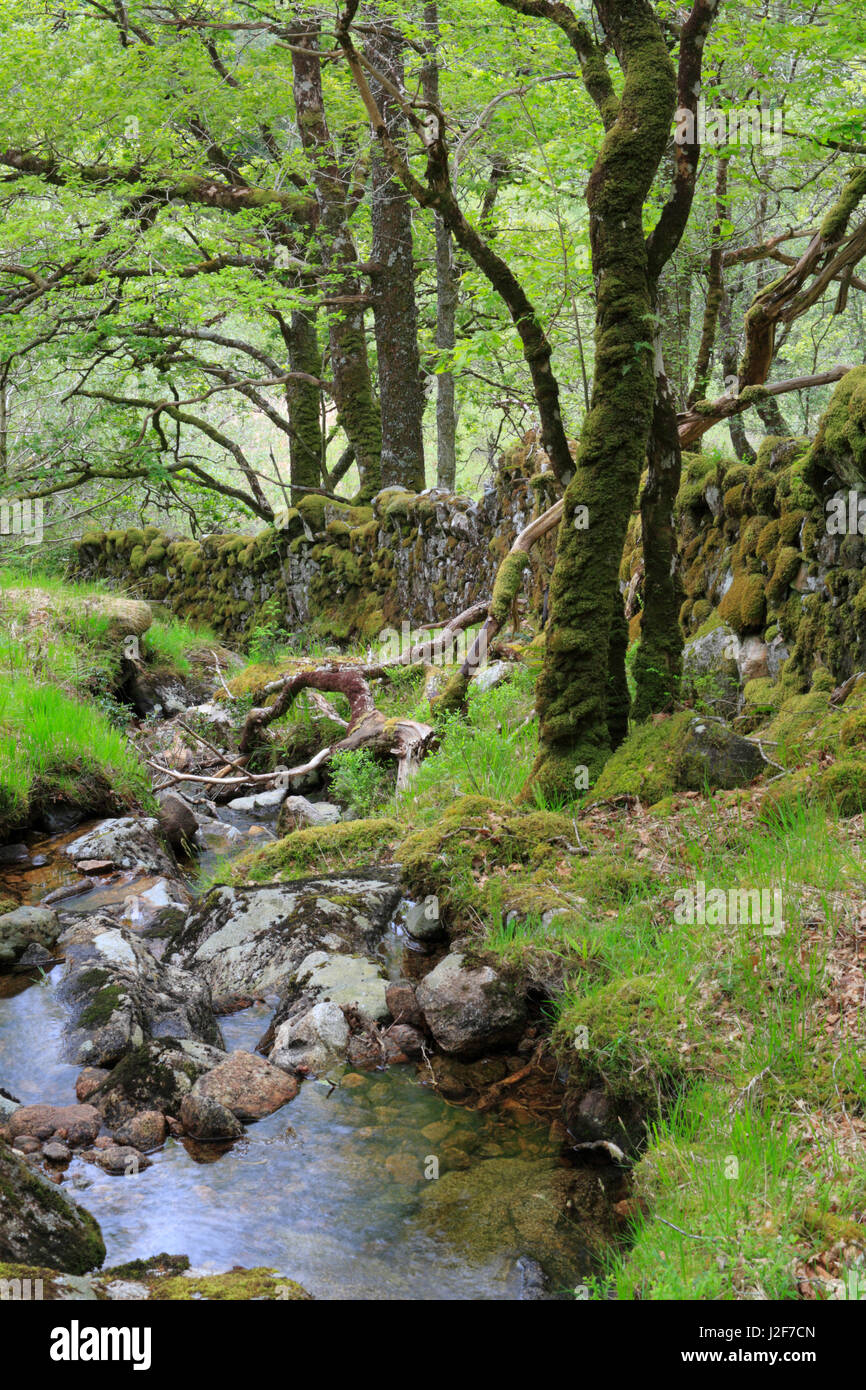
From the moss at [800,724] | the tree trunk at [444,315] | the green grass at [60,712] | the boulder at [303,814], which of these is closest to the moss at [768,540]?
the moss at [800,724]

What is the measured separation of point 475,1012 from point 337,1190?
93 cm

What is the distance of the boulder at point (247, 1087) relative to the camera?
12.8 ft

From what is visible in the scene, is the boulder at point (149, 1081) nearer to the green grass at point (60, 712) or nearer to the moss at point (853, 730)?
the moss at point (853, 730)

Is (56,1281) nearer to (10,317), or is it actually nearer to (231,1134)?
(231,1134)

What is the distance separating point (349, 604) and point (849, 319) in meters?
9.55

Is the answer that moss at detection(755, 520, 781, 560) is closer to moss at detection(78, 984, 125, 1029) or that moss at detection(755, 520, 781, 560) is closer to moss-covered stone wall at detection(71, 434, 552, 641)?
moss-covered stone wall at detection(71, 434, 552, 641)

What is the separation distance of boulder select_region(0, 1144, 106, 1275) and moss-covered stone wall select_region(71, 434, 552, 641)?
491 cm

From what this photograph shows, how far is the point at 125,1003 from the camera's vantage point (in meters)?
4.51

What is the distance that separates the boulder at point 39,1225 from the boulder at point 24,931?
265 centimetres

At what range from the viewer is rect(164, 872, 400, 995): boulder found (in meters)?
5.08

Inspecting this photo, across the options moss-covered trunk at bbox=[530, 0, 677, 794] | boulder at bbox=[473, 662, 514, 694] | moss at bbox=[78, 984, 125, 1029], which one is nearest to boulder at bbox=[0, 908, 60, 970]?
moss at bbox=[78, 984, 125, 1029]

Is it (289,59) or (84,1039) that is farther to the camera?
(289,59)

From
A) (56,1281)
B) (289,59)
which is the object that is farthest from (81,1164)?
(289,59)

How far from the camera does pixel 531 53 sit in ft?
32.2
